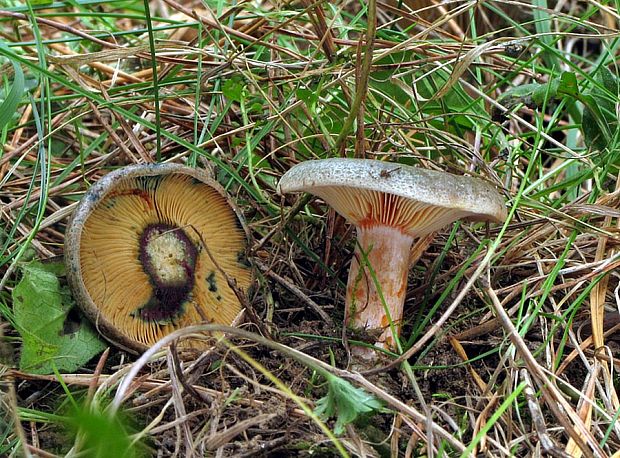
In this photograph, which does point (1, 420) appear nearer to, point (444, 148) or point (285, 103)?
point (285, 103)

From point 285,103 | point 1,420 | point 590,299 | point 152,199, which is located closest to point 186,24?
point 285,103

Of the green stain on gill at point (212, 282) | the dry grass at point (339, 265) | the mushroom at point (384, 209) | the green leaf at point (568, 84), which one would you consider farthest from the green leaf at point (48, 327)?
the green leaf at point (568, 84)

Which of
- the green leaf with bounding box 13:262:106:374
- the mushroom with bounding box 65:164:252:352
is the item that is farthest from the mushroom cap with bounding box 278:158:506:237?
the green leaf with bounding box 13:262:106:374

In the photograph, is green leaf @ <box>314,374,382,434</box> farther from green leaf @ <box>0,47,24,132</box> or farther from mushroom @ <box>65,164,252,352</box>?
green leaf @ <box>0,47,24,132</box>

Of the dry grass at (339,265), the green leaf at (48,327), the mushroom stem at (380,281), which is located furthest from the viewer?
the mushroom stem at (380,281)

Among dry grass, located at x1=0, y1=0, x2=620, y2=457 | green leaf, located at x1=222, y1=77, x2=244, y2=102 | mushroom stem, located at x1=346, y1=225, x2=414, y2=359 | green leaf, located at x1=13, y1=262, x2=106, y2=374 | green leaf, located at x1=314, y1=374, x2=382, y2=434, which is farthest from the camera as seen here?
green leaf, located at x1=222, y1=77, x2=244, y2=102

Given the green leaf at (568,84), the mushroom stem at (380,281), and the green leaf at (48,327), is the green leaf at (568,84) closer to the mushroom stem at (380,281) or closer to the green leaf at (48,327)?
the mushroom stem at (380,281)
